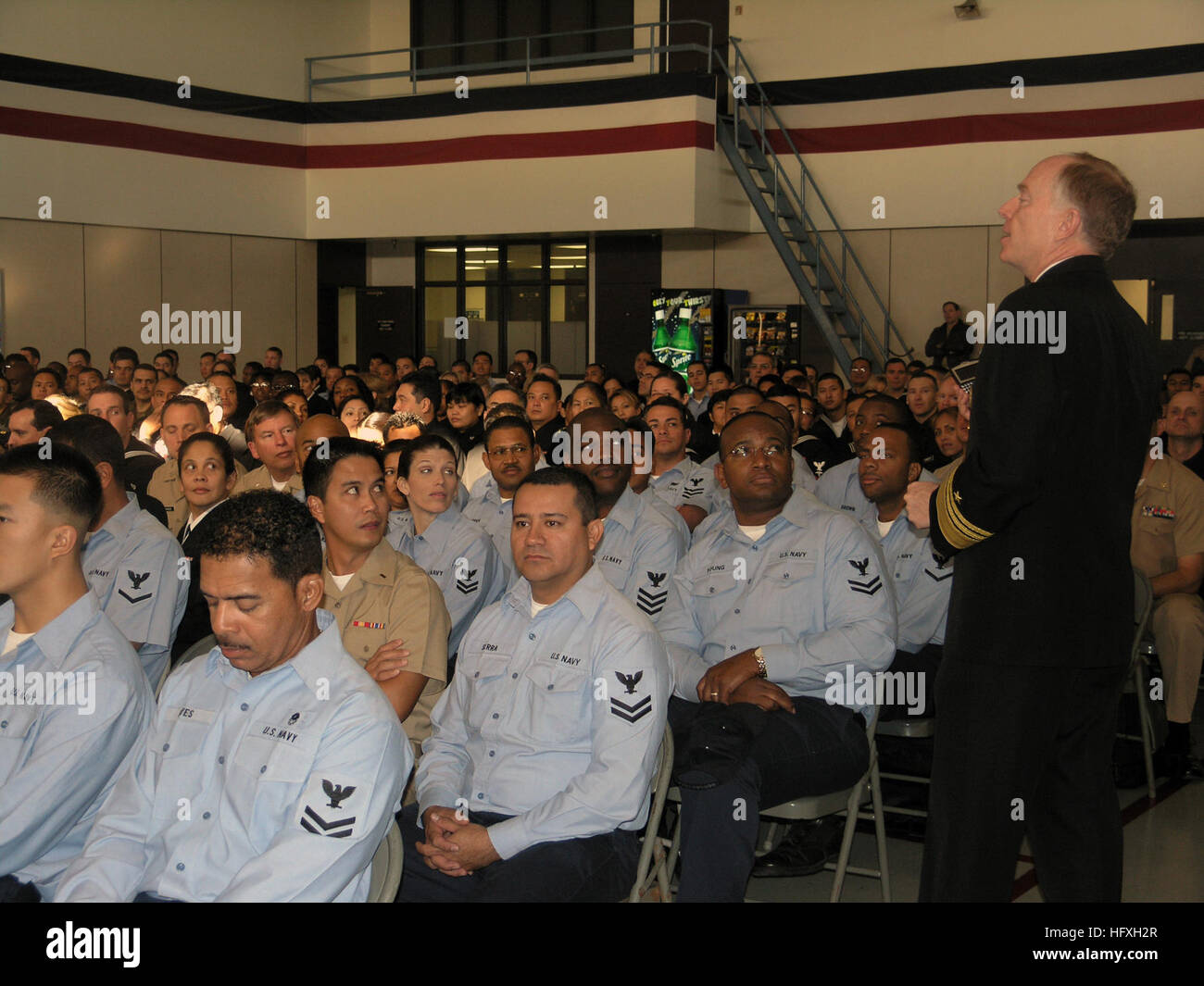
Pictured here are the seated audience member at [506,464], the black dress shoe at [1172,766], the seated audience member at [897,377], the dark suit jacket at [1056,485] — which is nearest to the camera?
the dark suit jacket at [1056,485]

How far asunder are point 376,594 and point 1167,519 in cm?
364

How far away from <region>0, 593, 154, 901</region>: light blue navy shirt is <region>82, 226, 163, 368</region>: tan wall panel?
1236cm

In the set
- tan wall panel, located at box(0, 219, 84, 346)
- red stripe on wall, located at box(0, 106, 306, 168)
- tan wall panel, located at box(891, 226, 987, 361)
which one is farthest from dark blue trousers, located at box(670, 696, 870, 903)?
red stripe on wall, located at box(0, 106, 306, 168)

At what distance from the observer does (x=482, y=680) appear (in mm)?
3225

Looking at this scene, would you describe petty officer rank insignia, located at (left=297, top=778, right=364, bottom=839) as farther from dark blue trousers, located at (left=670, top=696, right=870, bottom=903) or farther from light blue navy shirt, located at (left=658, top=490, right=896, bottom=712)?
light blue navy shirt, located at (left=658, top=490, right=896, bottom=712)

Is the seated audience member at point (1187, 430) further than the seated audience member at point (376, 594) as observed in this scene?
Yes

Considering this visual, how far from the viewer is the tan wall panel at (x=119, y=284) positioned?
14.0 m

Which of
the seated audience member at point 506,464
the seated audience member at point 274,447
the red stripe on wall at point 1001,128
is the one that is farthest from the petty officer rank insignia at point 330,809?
the red stripe on wall at point 1001,128

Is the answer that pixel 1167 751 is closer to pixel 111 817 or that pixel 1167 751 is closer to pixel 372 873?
pixel 372 873

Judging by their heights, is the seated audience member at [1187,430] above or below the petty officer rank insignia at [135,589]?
above

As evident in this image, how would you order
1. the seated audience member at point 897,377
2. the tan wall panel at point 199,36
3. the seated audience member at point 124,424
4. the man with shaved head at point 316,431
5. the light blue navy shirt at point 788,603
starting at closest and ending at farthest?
the light blue navy shirt at point 788,603
the man with shaved head at point 316,431
the seated audience member at point 124,424
the seated audience member at point 897,377
the tan wall panel at point 199,36

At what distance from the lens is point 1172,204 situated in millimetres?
12250

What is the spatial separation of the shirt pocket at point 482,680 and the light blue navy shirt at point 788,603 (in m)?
0.85

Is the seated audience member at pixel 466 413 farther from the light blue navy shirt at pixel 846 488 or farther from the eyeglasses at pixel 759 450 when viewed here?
the eyeglasses at pixel 759 450
